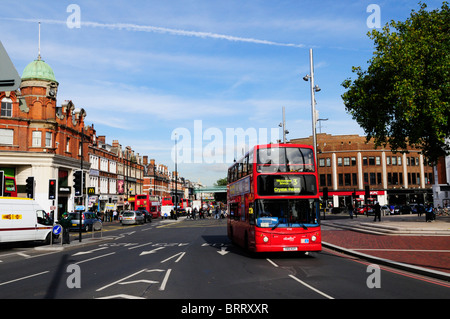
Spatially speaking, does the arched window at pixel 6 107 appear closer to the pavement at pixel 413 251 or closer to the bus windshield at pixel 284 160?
the bus windshield at pixel 284 160

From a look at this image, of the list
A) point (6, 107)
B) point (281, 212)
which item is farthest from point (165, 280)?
point (6, 107)

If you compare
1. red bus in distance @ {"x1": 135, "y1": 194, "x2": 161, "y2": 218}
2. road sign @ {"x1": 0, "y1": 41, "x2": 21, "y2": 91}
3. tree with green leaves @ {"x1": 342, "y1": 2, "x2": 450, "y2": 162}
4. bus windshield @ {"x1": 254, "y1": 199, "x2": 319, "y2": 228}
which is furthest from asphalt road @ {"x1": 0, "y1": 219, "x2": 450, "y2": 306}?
red bus in distance @ {"x1": 135, "y1": 194, "x2": 161, "y2": 218}

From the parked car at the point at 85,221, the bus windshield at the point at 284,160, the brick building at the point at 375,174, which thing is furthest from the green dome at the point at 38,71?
the brick building at the point at 375,174

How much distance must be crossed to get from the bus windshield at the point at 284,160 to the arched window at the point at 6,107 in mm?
38095

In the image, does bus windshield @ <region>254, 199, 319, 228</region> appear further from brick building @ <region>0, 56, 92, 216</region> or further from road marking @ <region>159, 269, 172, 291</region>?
brick building @ <region>0, 56, 92, 216</region>

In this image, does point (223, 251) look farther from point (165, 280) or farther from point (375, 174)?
point (375, 174)

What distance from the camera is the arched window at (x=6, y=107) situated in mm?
42688

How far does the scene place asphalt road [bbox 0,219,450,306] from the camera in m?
8.20

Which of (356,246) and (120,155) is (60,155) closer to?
(120,155)

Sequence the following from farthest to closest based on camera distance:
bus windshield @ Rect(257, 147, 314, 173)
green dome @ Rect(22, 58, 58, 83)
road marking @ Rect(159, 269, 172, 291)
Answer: green dome @ Rect(22, 58, 58, 83) < bus windshield @ Rect(257, 147, 314, 173) < road marking @ Rect(159, 269, 172, 291)

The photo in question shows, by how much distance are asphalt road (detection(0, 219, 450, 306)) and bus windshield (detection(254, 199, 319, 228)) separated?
133cm

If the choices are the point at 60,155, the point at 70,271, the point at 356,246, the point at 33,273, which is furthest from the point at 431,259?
the point at 60,155

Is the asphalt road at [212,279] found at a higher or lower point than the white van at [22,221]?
lower

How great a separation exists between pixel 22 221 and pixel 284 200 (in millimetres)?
14245
